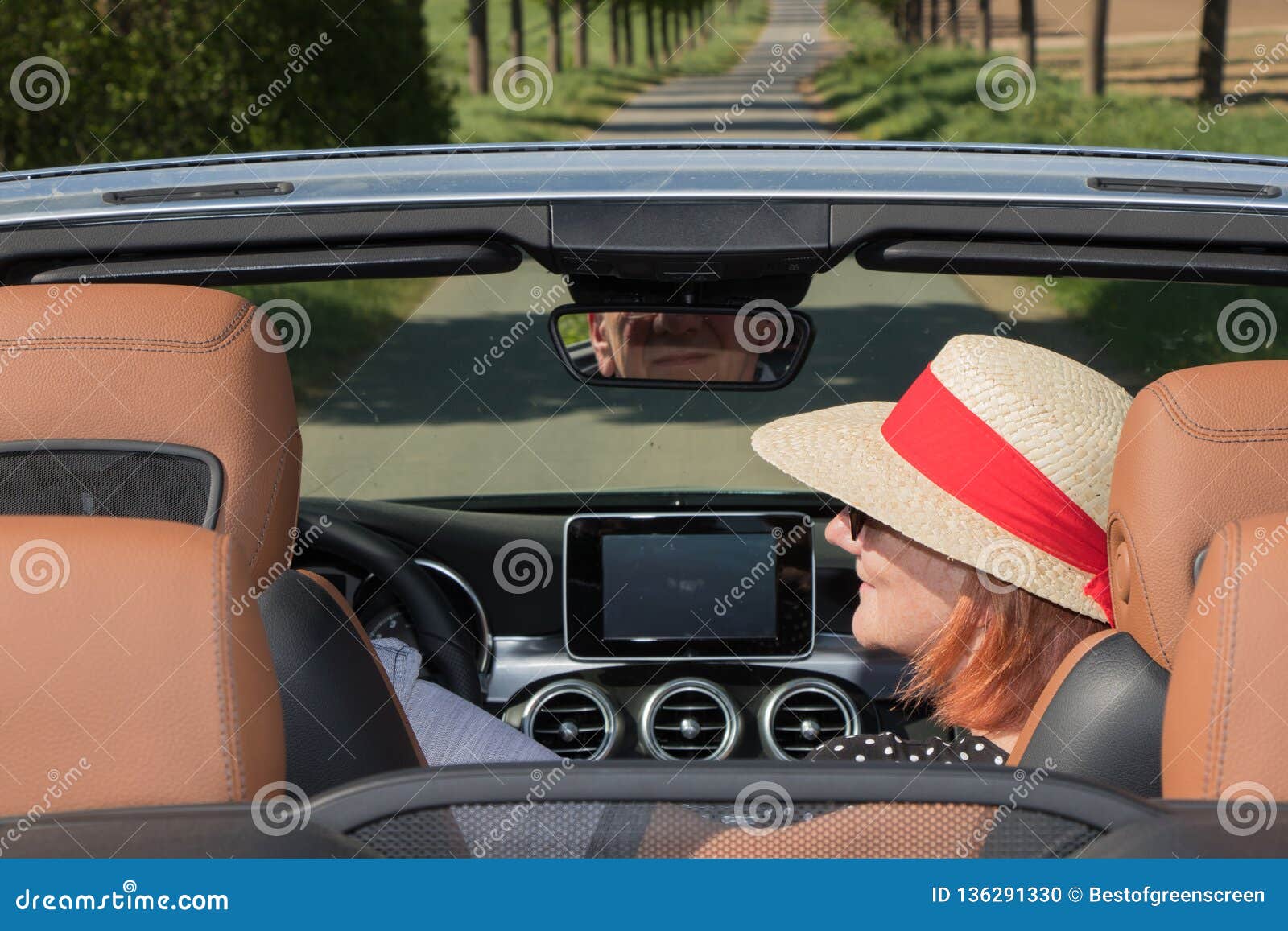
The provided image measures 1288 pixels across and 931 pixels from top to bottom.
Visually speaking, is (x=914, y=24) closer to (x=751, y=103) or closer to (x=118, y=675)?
(x=751, y=103)

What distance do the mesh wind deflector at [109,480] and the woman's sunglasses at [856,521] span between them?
1.16 meters

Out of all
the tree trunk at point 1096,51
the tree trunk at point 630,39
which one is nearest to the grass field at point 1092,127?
the tree trunk at point 1096,51

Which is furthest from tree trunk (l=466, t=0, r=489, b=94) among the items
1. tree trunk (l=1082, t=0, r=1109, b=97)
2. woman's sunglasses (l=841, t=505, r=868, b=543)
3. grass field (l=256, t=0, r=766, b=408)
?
woman's sunglasses (l=841, t=505, r=868, b=543)

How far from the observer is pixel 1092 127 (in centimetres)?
2466

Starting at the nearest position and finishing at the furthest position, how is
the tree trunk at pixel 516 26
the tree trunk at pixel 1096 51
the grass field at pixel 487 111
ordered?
the grass field at pixel 487 111 → the tree trunk at pixel 1096 51 → the tree trunk at pixel 516 26

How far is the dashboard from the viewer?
351 cm

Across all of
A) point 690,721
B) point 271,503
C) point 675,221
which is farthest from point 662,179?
point 690,721

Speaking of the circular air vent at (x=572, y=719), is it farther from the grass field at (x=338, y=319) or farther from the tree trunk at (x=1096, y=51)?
the tree trunk at (x=1096, y=51)

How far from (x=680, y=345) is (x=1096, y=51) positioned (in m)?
25.5

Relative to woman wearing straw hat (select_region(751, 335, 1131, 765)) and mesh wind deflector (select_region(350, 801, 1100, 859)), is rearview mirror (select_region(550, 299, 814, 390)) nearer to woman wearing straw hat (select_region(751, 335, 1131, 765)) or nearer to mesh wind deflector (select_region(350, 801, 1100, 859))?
woman wearing straw hat (select_region(751, 335, 1131, 765))

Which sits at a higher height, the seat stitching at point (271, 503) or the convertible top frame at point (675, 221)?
the convertible top frame at point (675, 221)

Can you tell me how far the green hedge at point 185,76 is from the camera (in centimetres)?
1288

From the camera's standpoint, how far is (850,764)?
149 centimetres

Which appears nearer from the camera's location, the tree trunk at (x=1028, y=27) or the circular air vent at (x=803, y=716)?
the circular air vent at (x=803, y=716)
